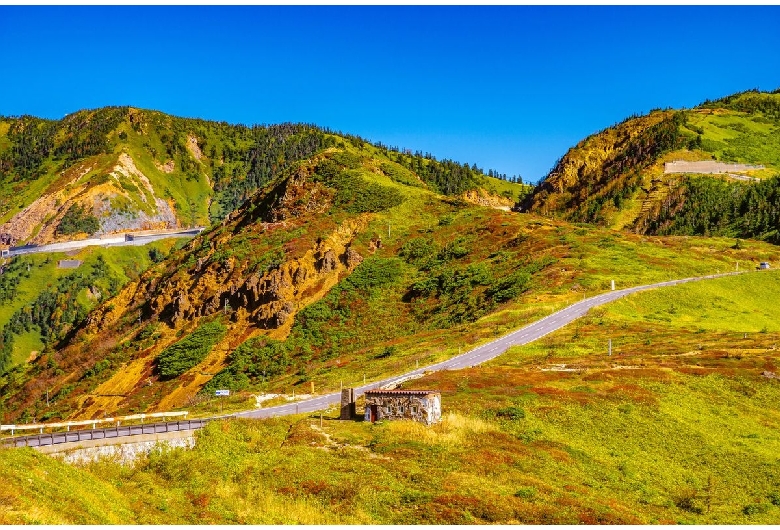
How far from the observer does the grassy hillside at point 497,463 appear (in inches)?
1192

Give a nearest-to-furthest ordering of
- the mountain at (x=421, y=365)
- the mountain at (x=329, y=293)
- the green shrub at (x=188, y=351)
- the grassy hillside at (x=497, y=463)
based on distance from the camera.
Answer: the grassy hillside at (x=497, y=463) < the mountain at (x=421, y=365) < the mountain at (x=329, y=293) < the green shrub at (x=188, y=351)

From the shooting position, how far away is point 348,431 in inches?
1687

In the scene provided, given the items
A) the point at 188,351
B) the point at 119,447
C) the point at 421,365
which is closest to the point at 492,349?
the point at 421,365

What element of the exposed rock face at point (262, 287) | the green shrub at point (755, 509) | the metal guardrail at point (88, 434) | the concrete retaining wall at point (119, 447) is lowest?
the green shrub at point (755, 509)

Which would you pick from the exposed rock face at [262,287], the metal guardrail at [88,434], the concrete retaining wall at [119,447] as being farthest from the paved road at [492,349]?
the exposed rock face at [262,287]

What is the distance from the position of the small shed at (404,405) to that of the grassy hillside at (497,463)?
101cm

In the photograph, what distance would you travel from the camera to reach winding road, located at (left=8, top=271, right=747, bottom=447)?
36.1m

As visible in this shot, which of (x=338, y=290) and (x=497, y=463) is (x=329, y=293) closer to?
(x=338, y=290)

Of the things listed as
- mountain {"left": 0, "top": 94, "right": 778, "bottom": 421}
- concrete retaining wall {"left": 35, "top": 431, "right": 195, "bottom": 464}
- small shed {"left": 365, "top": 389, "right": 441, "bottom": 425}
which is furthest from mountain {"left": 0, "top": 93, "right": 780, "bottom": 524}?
small shed {"left": 365, "top": 389, "right": 441, "bottom": 425}

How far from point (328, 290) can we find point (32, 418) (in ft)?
129

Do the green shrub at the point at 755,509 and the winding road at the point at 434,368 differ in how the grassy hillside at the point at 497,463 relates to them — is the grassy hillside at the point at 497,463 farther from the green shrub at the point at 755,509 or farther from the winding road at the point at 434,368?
Answer: the winding road at the point at 434,368

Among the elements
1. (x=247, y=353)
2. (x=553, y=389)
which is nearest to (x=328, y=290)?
(x=247, y=353)

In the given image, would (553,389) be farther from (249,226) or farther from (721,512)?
(249,226)

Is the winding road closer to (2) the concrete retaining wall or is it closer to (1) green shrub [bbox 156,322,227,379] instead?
(2) the concrete retaining wall
